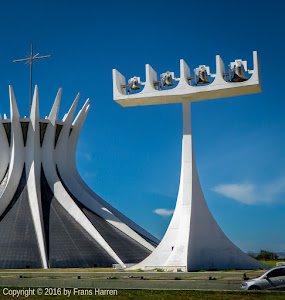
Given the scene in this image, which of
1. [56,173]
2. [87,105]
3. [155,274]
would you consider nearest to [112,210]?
[56,173]

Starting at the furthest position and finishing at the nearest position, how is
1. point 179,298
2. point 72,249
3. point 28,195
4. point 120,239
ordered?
point 28,195
point 120,239
point 72,249
point 179,298

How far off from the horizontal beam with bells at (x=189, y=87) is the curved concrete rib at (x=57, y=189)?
396 inches

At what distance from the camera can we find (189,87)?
24.1 m

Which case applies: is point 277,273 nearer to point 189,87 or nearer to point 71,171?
point 189,87

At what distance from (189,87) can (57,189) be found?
15.0 meters

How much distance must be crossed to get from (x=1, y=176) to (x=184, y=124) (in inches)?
661

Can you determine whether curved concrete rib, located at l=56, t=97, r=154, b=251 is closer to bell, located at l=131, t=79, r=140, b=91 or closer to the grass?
bell, located at l=131, t=79, r=140, b=91

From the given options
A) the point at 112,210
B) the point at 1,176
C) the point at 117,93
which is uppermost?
the point at 117,93

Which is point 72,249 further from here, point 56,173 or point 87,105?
point 87,105

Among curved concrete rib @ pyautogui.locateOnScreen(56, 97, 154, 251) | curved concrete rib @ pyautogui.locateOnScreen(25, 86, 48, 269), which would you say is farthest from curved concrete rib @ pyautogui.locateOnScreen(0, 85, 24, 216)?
curved concrete rib @ pyautogui.locateOnScreen(56, 97, 154, 251)

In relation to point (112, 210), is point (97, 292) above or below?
below

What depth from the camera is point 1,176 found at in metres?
36.0

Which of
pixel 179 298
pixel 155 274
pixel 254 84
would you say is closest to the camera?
pixel 179 298

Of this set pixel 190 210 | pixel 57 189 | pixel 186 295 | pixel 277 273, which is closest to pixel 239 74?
pixel 190 210
